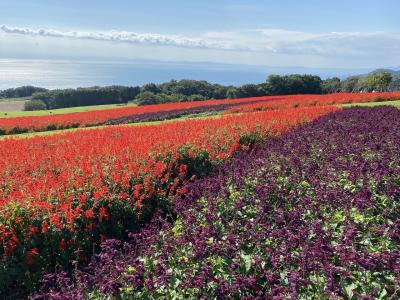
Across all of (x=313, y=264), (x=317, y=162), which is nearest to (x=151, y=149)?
(x=317, y=162)

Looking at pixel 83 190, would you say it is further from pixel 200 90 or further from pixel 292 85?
pixel 200 90

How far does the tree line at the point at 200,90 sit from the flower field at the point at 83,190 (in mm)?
54461

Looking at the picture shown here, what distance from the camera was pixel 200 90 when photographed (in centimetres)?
8769

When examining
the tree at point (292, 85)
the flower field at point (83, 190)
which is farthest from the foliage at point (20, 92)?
the flower field at point (83, 190)

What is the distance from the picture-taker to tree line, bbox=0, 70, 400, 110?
6825cm

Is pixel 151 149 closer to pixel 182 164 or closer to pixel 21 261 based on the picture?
pixel 182 164

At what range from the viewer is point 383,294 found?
4.12 meters

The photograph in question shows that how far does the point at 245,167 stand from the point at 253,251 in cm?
477

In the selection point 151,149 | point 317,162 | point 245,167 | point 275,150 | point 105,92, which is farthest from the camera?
point 105,92

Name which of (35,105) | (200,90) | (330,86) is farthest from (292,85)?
(35,105)

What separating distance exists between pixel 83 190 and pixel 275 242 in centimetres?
471

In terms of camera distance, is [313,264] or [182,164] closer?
[313,264]

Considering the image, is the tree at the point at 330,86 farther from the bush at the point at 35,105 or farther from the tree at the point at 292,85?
the bush at the point at 35,105

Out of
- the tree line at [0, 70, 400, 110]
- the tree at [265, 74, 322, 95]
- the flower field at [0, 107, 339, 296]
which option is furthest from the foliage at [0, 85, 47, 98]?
the flower field at [0, 107, 339, 296]
